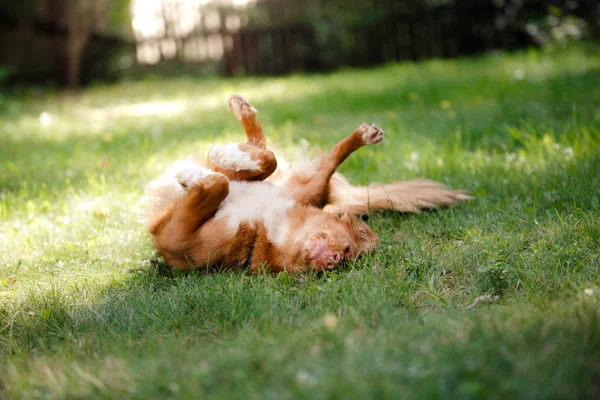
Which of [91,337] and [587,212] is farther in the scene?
[587,212]

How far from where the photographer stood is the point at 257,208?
10.1ft

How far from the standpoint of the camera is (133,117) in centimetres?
765

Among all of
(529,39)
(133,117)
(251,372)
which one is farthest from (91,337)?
(529,39)

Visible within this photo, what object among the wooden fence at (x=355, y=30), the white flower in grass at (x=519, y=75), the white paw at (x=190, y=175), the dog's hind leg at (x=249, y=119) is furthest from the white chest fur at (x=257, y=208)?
the wooden fence at (x=355, y=30)

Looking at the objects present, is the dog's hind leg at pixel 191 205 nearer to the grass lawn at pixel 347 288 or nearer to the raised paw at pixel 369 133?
the grass lawn at pixel 347 288

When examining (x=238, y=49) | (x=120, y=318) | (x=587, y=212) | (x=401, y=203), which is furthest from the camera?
(x=238, y=49)

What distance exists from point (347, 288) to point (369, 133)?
3.50 ft

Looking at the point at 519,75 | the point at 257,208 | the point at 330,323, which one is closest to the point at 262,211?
the point at 257,208

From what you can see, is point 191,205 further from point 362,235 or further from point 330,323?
point 330,323

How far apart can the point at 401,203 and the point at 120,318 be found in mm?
1807

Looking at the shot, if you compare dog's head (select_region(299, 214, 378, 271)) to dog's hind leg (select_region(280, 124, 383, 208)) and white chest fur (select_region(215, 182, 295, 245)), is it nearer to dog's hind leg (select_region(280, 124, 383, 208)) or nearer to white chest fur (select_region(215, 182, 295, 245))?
white chest fur (select_region(215, 182, 295, 245))

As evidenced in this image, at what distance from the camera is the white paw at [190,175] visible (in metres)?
2.87

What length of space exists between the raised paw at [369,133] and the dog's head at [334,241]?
0.47 meters

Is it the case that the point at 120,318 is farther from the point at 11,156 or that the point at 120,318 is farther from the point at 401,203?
the point at 11,156
